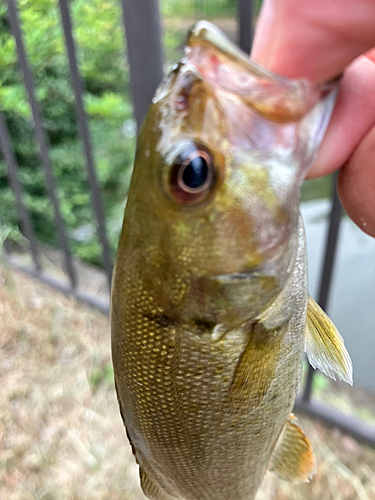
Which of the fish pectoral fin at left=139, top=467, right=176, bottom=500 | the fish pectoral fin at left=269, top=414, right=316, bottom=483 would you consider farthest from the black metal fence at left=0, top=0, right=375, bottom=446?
the fish pectoral fin at left=139, top=467, right=176, bottom=500

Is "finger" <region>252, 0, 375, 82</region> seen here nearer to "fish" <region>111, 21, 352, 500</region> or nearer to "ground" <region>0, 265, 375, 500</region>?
"fish" <region>111, 21, 352, 500</region>

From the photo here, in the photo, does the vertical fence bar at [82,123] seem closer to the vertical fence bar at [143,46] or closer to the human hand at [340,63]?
the vertical fence bar at [143,46]

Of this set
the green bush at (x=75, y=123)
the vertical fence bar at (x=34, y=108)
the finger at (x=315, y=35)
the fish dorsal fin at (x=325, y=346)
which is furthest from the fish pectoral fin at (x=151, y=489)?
the green bush at (x=75, y=123)

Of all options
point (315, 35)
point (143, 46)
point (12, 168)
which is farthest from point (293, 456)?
point (12, 168)

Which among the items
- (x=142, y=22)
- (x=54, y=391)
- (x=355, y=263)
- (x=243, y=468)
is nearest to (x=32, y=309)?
(x=54, y=391)

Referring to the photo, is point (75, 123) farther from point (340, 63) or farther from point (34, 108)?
point (340, 63)

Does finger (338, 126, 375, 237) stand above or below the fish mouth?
above
